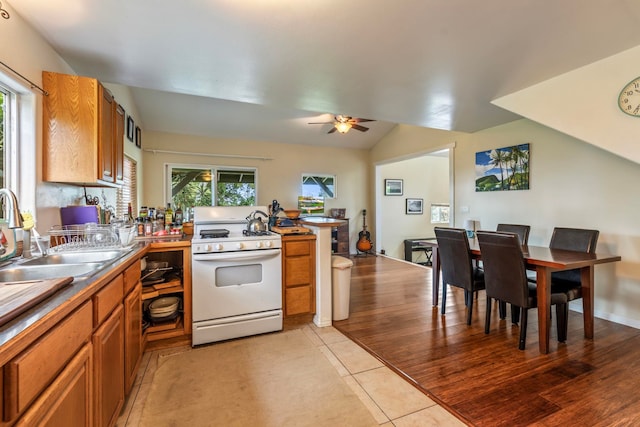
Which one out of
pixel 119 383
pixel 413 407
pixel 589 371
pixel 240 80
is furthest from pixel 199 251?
pixel 589 371

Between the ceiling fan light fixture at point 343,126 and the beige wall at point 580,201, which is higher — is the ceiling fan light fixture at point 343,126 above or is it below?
above

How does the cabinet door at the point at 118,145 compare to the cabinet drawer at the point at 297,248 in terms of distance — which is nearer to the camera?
the cabinet door at the point at 118,145

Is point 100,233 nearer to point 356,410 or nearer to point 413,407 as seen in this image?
point 356,410

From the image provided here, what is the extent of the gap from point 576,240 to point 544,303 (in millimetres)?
1098

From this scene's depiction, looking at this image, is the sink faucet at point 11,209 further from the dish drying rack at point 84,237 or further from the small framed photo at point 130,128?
the small framed photo at point 130,128

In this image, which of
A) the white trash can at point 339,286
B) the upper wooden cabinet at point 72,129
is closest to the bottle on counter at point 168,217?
the upper wooden cabinet at point 72,129

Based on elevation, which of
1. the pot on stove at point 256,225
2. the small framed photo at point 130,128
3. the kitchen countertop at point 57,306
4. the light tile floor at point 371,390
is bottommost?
the light tile floor at point 371,390

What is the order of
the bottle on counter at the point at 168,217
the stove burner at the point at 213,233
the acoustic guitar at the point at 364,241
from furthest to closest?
the acoustic guitar at the point at 364,241
the bottle on counter at the point at 168,217
the stove burner at the point at 213,233

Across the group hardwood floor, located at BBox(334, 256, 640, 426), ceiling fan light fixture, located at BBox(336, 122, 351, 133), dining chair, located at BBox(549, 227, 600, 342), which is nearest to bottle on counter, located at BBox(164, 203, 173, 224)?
hardwood floor, located at BBox(334, 256, 640, 426)

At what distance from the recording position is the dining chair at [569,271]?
8.08 ft

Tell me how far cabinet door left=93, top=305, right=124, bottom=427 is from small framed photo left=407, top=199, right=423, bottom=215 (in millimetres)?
6738

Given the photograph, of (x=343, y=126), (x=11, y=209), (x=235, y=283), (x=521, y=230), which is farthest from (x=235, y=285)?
(x=343, y=126)

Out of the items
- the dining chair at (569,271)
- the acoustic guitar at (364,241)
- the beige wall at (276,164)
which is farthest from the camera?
the acoustic guitar at (364,241)

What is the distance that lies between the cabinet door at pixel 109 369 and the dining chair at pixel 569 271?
3207 mm
